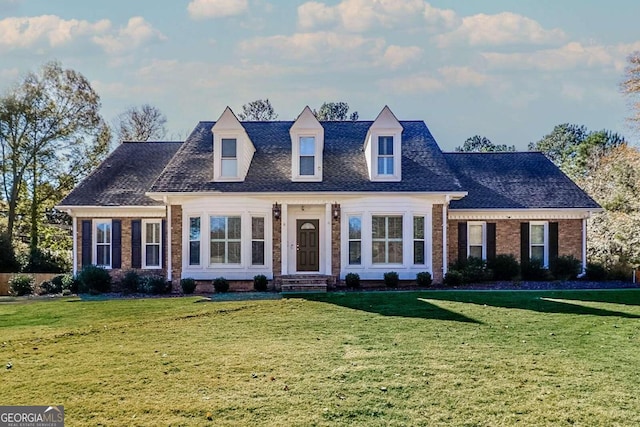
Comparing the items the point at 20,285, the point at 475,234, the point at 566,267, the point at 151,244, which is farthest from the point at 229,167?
the point at 566,267

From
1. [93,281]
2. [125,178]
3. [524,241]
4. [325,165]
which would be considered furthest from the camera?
[125,178]

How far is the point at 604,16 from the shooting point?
17.3m

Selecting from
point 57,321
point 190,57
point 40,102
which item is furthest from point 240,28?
point 40,102

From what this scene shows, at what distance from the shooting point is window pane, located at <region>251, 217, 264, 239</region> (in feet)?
57.0

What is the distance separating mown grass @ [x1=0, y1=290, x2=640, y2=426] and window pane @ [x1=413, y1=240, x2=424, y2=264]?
5453mm

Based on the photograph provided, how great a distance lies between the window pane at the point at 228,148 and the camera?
58.9ft

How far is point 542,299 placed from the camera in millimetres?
13180

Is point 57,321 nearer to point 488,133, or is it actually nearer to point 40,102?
point 40,102

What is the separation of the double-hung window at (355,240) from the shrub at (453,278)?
10.4 ft

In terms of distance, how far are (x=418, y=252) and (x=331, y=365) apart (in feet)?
36.2

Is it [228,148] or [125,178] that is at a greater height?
[228,148]

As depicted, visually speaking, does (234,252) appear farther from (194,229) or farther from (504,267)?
(504,267)

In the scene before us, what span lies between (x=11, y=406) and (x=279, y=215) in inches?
484

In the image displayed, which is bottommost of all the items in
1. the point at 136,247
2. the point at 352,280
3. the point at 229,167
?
the point at 352,280
